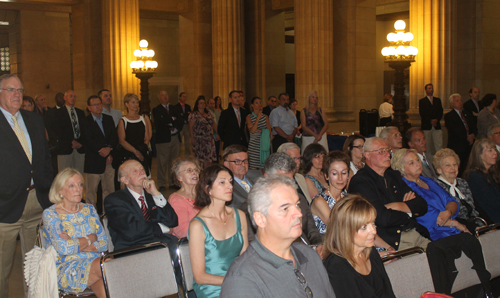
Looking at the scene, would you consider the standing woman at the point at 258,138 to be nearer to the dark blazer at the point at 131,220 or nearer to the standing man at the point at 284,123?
the standing man at the point at 284,123

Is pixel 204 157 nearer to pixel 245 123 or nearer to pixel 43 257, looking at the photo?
pixel 245 123

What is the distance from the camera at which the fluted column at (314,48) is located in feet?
41.8

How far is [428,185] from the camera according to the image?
5.00m

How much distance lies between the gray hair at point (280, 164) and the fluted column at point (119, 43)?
954 cm

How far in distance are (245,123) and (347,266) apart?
7395 mm

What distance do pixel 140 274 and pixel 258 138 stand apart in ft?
20.6

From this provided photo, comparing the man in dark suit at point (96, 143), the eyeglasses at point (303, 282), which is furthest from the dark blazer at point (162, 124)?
the eyeglasses at point (303, 282)

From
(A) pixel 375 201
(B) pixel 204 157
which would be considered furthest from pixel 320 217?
(B) pixel 204 157

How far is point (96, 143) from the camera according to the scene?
7.30 m

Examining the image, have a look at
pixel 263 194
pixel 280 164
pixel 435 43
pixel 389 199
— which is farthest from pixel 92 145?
pixel 435 43

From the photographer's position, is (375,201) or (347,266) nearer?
(347,266)

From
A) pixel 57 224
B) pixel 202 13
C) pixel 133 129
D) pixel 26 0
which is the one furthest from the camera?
pixel 202 13

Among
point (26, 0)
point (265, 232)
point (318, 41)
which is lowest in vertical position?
→ point (265, 232)

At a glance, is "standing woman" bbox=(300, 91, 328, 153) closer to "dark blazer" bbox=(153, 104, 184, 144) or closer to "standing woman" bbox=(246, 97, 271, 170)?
"standing woman" bbox=(246, 97, 271, 170)
